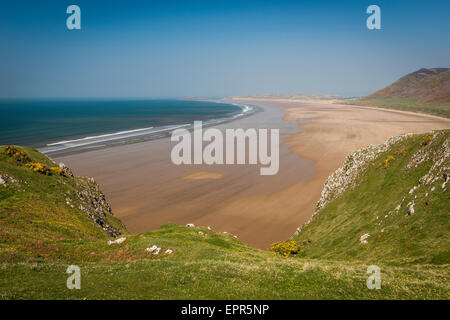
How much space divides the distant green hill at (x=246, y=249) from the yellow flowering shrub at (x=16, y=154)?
8.9 inches

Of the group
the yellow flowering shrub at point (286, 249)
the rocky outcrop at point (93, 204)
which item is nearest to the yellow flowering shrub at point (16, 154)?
the rocky outcrop at point (93, 204)

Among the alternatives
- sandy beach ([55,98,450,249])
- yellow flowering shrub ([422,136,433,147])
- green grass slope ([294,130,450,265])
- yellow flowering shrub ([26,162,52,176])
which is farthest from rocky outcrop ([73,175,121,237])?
yellow flowering shrub ([422,136,433,147])

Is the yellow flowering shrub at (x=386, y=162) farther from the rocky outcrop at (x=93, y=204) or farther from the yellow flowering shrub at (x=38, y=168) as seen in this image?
the yellow flowering shrub at (x=38, y=168)

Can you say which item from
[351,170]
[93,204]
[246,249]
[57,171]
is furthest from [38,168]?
[351,170]

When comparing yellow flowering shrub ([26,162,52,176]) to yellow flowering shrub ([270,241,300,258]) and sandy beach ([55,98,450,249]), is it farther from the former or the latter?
yellow flowering shrub ([270,241,300,258])

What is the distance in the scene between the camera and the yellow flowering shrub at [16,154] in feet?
95.2

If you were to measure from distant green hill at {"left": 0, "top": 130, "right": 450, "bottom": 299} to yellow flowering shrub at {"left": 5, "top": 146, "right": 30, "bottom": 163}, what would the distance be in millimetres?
226

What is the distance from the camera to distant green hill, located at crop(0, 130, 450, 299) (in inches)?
495

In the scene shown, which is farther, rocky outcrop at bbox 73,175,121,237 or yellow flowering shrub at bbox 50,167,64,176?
yellow flowering shrub at bbox 50,167,64,176

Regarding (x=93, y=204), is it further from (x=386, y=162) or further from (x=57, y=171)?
(x=386, y=162)

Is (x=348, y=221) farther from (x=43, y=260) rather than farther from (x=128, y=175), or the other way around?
(x=128, y=175)

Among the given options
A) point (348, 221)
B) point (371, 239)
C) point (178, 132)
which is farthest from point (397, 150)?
point (178, 132)

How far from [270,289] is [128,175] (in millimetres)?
46037

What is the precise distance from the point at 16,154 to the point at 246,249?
90.2ft
